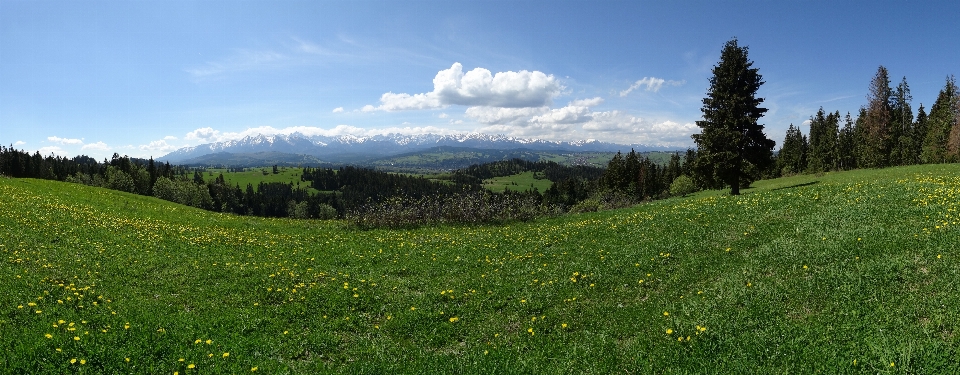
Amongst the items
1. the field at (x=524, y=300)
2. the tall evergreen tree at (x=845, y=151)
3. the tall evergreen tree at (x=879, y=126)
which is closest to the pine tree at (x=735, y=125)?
the field at (x=524, y=300)

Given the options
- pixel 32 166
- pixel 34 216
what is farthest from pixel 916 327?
pixel 32 166

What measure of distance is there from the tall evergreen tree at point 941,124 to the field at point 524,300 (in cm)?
6645

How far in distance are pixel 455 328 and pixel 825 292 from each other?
25.7ft

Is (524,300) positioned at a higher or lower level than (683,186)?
lower

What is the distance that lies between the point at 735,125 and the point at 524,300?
32.0 meters

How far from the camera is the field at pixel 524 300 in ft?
24.9

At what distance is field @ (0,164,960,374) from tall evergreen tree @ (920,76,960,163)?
66451mm

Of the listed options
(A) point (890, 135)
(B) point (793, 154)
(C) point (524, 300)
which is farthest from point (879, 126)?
(C) point (524, 300)

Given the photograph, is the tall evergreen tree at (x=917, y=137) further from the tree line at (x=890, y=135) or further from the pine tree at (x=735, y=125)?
the pine tree at (x=735, y=125)

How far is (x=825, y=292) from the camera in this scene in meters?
9.23

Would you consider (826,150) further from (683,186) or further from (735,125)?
(735,125)

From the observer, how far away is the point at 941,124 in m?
66.5

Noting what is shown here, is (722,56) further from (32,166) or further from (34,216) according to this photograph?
(32,166)

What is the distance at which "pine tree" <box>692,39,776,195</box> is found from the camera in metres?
35.3
